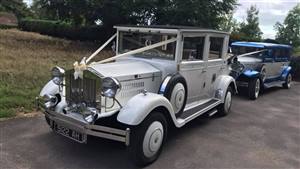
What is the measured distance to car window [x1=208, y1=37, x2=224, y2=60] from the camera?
6.21 meters

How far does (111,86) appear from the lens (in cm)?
397

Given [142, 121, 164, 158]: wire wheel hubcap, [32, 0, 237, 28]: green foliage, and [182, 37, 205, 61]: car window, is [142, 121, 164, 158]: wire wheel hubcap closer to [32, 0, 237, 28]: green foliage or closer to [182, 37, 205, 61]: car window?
[182, 37, 205, 61]: car window

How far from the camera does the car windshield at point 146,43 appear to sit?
5.32m

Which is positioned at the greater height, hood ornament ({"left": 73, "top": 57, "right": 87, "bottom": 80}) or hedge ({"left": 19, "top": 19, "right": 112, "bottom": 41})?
hedge ({"left": 19, "top": 19, "right": 112, "bottom": 41})

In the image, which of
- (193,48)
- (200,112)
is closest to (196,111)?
(200,112)

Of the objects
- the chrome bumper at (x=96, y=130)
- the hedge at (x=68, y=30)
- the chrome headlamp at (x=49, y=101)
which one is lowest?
the chrome bumper at (x=96, y=130)

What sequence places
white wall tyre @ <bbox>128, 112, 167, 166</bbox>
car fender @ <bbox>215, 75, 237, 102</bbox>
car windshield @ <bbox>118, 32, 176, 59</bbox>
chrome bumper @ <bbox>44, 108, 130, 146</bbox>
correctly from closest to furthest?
chrome bumper @ <bbox>44, 108, 130, 146</bbox> → white wall tyre @ <bbox>128, 112, 167, 166</bbox> → car windshield @ <bbox>118, 32, 176, 59</bbox> → car fender @ <bbox>215, 75, 237, 102</bbox>

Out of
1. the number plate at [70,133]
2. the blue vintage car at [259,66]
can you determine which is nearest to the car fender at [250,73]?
the blue vintage car at [259,66]

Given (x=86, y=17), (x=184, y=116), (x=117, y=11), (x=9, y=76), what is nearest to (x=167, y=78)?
(x=184, y=116)

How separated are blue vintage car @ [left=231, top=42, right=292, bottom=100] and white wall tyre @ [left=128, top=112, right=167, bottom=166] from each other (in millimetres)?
4314

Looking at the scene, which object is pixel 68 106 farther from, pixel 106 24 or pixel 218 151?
pixel 106 24

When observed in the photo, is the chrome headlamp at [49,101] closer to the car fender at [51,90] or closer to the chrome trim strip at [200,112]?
the car fender at [51,90]

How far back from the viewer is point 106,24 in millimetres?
17734

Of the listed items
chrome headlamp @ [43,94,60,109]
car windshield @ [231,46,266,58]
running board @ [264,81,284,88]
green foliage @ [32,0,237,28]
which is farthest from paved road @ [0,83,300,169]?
green foliage @ [32,0,237,28]
